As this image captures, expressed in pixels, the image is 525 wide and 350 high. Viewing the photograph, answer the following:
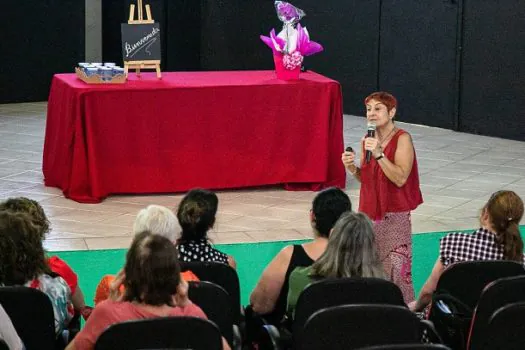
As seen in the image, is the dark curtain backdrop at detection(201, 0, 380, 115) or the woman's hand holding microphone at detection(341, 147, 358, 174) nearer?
the woman's hand holding microphone at detection(341, 147, 358, 174)

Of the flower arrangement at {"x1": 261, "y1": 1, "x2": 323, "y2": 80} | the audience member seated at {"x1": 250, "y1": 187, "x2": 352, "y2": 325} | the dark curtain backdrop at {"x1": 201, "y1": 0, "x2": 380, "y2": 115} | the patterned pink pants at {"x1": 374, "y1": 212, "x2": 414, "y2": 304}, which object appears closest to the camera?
the audience member seated at {"x1": 250, "y1": 187, "x2": 352, "y2": 325}

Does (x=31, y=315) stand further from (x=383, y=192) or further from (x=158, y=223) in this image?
(x=383, y=192)

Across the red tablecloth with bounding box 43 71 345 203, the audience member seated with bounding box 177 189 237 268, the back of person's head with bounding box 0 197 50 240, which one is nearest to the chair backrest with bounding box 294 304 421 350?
the audience member seated with bounding box 177 189 237 268

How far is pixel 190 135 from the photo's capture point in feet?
27.5

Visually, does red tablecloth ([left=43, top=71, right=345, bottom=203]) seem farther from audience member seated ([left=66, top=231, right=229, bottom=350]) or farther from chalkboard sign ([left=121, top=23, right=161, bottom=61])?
audience member seated ([left=66, top=231, right=229, bottom=350])

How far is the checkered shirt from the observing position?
4742 mm

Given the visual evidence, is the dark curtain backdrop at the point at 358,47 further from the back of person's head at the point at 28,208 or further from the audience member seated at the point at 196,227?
the back of person's head at the point at 28,208

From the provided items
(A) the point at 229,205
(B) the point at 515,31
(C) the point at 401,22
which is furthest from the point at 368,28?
(A) the point at 229,205

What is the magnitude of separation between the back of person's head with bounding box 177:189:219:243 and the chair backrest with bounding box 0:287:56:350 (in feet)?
2.96

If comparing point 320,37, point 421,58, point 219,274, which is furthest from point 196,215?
point 320,37

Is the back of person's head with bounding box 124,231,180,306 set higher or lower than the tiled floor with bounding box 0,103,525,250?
higher

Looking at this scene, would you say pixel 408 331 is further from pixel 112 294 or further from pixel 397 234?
pixel 397 234

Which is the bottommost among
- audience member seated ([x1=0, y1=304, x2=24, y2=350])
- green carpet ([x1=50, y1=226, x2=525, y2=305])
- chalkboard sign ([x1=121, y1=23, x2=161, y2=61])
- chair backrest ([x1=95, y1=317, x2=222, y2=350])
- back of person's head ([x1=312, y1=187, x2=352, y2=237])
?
green carpet ([x1=50, y1=226, x2=525, y2=305])

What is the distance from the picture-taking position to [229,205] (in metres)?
8.28
